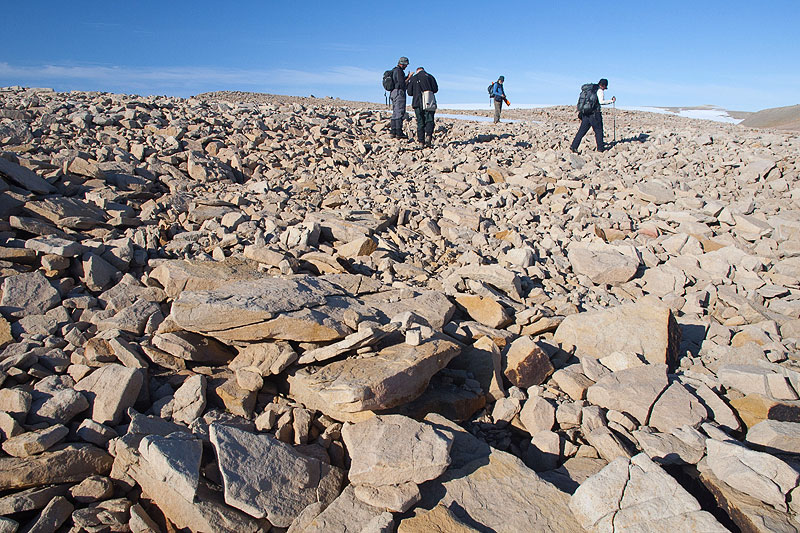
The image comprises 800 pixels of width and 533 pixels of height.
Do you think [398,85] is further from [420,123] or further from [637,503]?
[637,503]

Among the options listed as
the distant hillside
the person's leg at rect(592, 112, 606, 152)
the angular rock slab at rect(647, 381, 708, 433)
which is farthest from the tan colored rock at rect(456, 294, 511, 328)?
the distant hillside

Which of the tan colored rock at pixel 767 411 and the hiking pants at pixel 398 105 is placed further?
the hiking pants at pixel 398 105

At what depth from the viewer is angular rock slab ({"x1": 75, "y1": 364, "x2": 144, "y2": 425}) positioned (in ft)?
9.98

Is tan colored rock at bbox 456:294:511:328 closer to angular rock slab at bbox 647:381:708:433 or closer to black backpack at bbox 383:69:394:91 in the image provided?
angular rock slab at bbox 647:381:708:433

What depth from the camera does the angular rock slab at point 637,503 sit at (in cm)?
236

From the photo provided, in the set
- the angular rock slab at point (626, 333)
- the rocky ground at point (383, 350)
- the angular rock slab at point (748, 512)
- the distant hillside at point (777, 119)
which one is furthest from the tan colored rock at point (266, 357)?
the distant hillside at point (777, 119)

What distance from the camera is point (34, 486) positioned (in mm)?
2549

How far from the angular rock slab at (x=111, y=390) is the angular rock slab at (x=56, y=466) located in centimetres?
31

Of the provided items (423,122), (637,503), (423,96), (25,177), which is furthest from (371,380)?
(423,122)

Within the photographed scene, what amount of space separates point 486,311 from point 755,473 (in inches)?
101

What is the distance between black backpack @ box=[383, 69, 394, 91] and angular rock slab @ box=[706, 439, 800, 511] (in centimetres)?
1078

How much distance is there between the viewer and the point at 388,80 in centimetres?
1173

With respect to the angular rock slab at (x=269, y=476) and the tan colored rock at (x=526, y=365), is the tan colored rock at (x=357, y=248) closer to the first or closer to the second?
the tan colored rock at (x=526, y=365)

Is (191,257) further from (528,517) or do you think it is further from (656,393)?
(656,393)
